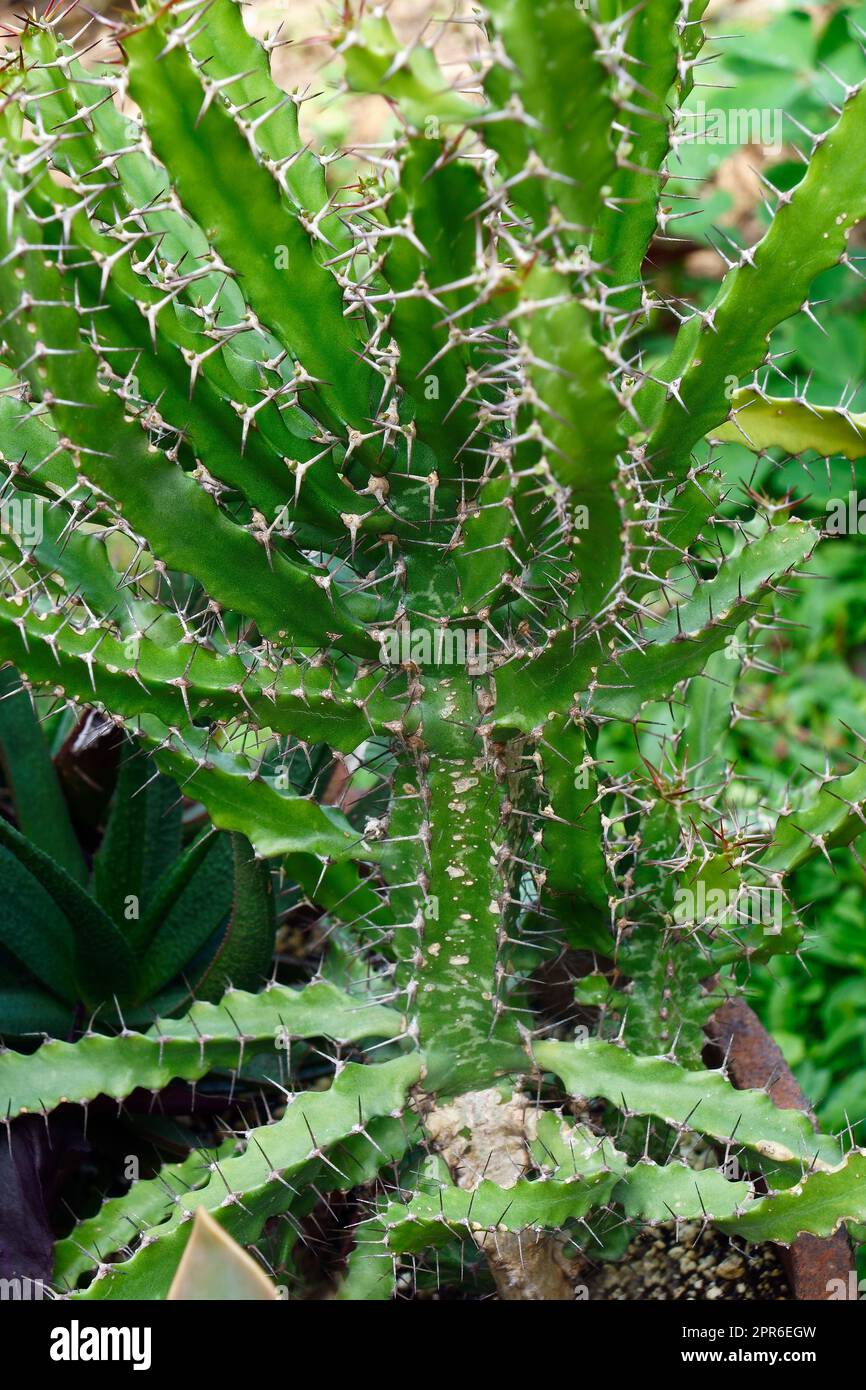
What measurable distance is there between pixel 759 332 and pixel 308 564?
→ 1.72ft

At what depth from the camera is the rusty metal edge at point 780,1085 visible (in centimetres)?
137

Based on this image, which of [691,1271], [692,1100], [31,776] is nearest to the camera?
[692,1100]

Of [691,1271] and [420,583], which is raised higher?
[420,583]

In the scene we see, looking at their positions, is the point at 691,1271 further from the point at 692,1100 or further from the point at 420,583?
the point at 420,583

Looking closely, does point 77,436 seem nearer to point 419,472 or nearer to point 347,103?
point 419,472

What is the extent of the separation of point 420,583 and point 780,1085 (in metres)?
0.82

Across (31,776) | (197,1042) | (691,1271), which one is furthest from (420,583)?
(691,1271)

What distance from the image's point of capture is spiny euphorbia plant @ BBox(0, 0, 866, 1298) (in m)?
1.03

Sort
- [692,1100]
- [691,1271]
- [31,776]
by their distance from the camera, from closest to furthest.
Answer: [692,1100] < [691,1271] < [31,776]

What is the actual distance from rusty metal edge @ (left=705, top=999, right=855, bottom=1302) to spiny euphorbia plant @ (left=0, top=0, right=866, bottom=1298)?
0.15m

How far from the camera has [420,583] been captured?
4.23ft

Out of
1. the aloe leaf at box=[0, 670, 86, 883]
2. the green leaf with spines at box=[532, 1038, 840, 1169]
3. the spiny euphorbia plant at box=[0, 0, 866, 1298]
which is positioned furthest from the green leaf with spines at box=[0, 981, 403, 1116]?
the aloe leaf at box=[0, 670, 86, 883]
